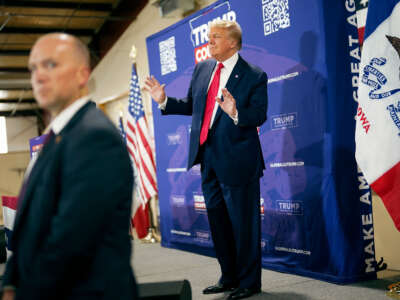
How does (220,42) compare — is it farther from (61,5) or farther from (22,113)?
(22,113)

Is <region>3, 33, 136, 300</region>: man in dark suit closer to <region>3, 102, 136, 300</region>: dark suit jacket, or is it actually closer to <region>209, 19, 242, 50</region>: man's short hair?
<region>3, 102, 136, 300</region>: dark suit jacket

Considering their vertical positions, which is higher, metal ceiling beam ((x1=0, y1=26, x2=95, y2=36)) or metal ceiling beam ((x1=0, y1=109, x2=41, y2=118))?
metal ceiling beam ((x1=0, y1=26, x2=95, y2=36))

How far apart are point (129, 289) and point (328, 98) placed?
212 cm

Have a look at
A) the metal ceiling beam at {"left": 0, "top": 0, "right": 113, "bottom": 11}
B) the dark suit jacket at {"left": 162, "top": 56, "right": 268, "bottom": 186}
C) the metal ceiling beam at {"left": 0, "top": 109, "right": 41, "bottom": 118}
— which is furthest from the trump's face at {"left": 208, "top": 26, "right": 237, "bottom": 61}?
the metal ceiling beam at {"left": 0, "top": 109, "right": 41, "bottom": 118}

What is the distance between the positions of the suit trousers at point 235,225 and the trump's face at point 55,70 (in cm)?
172

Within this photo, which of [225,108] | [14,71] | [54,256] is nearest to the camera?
[54,256]

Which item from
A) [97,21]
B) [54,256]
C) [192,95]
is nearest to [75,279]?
[54,256]

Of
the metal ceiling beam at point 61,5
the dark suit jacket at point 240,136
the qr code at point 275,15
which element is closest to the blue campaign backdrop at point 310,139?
the qr code at point 275,15

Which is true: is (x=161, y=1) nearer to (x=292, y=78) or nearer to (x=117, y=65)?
(x=117, y=65)

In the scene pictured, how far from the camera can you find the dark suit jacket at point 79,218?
1030mm

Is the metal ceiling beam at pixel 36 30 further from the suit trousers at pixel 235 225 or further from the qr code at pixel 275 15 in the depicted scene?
the suit trousers at pixel 235 225

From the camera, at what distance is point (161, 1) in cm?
586

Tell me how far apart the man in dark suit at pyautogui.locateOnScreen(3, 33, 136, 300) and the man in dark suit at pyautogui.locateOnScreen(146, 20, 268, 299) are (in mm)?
1600

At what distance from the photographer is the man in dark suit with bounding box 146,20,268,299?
2.75 meters
